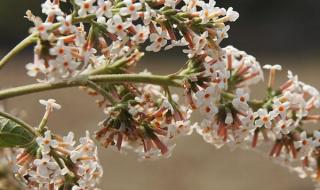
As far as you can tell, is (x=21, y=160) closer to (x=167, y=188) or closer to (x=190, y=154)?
(x=167, y=188)

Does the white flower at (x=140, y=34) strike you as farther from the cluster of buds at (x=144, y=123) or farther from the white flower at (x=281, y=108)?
the white flower at (x=281, y=108)

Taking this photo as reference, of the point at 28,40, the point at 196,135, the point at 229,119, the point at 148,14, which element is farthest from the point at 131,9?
the point at 196,135

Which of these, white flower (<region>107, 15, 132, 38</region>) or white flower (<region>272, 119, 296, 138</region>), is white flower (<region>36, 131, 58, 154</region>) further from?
white flower (<region>272, 119, 296, 138</region>)

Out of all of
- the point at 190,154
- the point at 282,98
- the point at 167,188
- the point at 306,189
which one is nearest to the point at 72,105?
the point at 190,154

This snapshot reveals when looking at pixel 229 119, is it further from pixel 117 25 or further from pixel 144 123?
pixel 117 25

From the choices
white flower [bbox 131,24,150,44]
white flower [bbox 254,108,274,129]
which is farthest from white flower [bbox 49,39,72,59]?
white flower [bbox 254,108,274,129]
